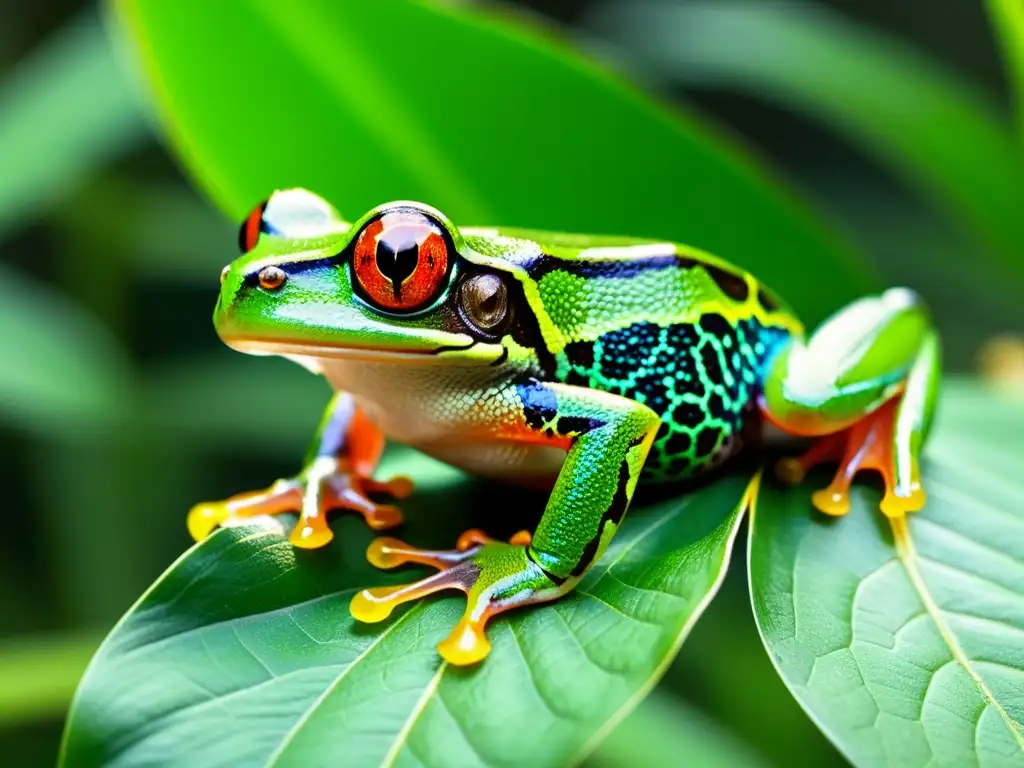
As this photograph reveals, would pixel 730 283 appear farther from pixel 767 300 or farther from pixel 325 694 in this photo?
pixel 325 694

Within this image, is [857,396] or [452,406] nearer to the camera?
[452,406]

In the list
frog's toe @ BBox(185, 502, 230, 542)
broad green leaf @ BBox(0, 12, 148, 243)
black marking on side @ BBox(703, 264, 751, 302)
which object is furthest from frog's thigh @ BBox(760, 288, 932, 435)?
broad green leaf @ BBox(0, 12, 148, 243)

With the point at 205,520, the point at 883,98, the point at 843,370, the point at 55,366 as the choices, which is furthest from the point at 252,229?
the point at 883,98

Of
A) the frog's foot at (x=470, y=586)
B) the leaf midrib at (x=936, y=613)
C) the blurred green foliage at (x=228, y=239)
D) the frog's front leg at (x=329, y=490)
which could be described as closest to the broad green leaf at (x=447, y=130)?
the blurred green foliage at (x=228, y=239)

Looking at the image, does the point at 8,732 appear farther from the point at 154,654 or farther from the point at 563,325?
the point at 563,325

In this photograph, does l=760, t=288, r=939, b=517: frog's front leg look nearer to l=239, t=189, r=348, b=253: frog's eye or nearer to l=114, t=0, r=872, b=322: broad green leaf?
l=114, t=0, r=872, b=322: broad green leaf
